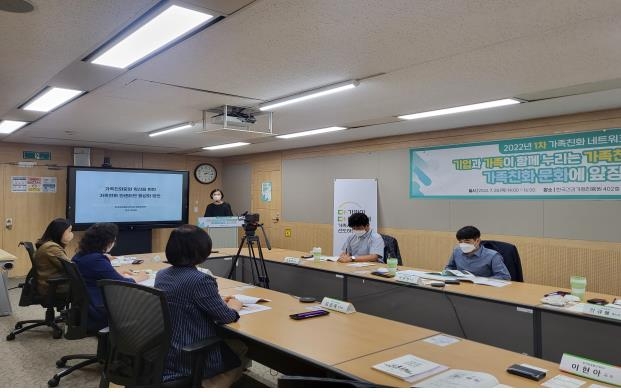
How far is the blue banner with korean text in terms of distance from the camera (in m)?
4.18

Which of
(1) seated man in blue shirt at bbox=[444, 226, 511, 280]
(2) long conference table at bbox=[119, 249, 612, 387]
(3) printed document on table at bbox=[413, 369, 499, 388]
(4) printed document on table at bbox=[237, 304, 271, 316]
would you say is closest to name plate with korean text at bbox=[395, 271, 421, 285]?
(2) long conference table at bbox=[119, 249, 612, 387]

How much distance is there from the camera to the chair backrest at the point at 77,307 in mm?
2865

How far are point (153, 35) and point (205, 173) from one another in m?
6.74

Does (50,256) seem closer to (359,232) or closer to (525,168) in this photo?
(359,232)

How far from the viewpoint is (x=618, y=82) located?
3.16 metres

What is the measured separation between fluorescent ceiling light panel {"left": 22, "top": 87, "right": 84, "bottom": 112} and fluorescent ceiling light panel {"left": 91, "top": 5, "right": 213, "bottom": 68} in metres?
1.03

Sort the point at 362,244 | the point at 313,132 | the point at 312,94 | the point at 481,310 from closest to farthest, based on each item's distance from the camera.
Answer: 1. the point at 481,310
2. the point at 312,94
3. the point at 362,244
4. the point at 313,132

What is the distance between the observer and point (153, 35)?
230cm

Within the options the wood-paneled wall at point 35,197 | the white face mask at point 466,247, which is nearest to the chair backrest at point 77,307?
the white face mask at point 466,247

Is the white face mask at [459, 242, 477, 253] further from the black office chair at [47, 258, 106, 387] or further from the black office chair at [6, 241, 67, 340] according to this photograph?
the black office chair at [6, 241, 67, 340]

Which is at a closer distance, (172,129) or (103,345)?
(103,345)

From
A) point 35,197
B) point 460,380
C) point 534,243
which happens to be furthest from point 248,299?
point 35,197

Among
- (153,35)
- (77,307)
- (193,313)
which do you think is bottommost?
(77,307)

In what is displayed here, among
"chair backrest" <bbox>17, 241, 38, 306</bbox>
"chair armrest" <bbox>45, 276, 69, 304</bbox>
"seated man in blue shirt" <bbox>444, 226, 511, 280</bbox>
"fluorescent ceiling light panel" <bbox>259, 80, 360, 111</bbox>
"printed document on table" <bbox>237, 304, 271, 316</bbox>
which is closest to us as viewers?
"printed document on table" <bbox>237, 304, 271, 316</bbox>
